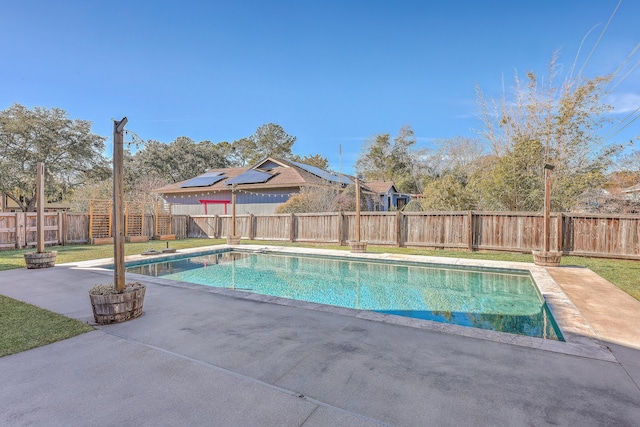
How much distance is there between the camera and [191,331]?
341 cm

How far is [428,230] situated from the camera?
11.2 meters

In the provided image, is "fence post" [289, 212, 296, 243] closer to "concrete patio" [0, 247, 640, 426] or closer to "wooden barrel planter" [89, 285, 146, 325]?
"concrete patio" [0, 247, 640, 426]

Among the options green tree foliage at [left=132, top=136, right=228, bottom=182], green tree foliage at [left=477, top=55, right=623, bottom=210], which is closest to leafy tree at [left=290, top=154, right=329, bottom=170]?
green tree foliage at [left=132, top=136, right=228, bottom=182]

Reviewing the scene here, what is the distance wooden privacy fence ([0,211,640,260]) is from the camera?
29.0 ft

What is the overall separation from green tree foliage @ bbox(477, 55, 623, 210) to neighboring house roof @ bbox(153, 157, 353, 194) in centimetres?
944

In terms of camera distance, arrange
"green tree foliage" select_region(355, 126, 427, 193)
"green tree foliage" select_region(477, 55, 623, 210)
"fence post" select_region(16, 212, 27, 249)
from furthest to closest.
Answer: "green tree foliage" select_region(355, 126, 427, 193) < "fence post" select_region(16, 212, 27, 249) < "green tree foliage" select_region(477, 55, 623, 210)

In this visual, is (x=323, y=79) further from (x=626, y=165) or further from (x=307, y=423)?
(x=307, y=423)

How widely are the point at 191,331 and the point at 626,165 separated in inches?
643

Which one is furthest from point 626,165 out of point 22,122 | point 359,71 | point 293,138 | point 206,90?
point 22,122

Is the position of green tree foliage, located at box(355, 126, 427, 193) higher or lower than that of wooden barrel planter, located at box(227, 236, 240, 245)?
higher

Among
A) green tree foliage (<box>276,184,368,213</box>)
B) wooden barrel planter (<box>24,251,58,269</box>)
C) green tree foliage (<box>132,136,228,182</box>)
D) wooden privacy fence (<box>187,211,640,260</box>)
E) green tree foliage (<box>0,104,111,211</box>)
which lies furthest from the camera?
green tree foliage (<box>132,136,228,182</box>)

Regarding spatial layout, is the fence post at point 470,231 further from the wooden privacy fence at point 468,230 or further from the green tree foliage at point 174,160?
the green tree foliage at point 174,160

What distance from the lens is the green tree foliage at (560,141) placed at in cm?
1077

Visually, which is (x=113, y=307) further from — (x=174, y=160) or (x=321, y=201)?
(x=174, y=160)
